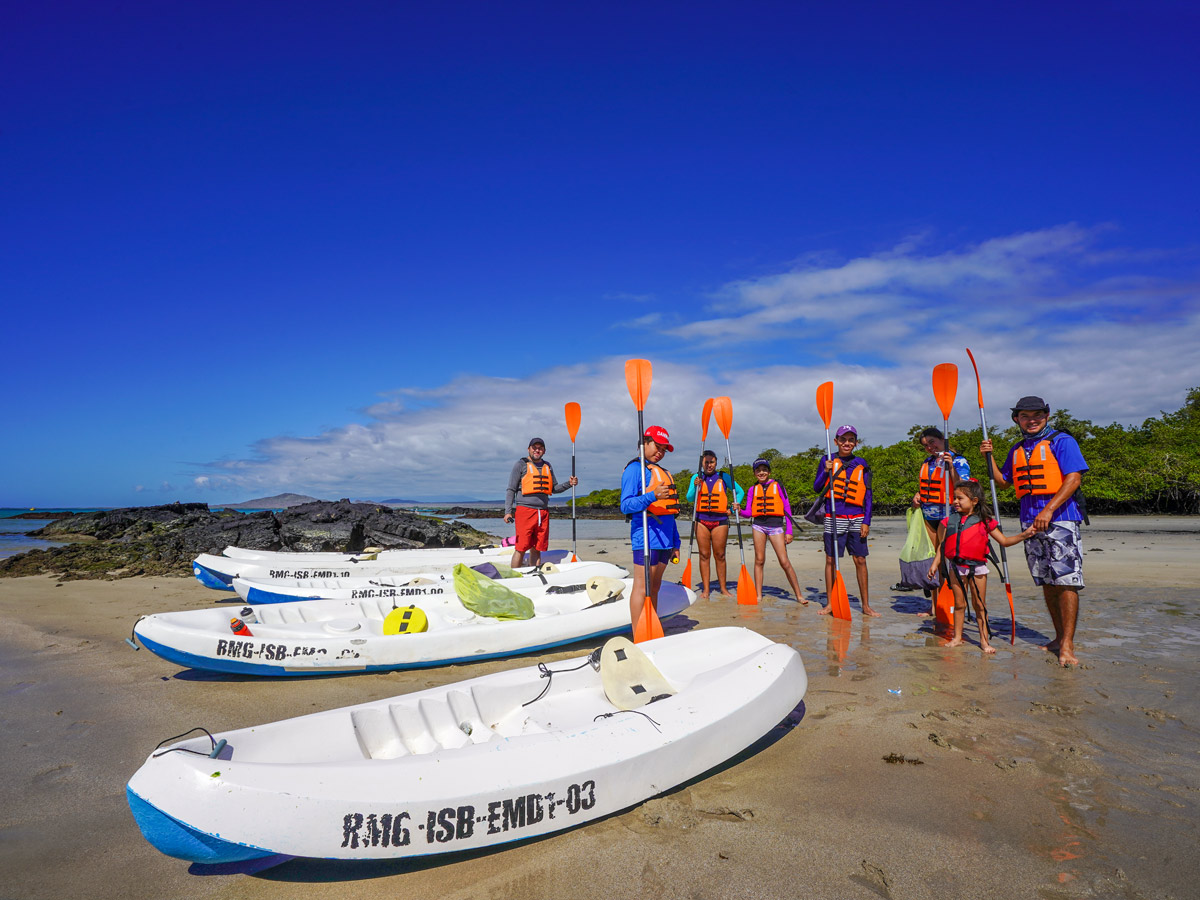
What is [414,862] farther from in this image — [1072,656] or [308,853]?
[1072,656]

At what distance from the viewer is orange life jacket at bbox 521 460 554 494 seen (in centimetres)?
857

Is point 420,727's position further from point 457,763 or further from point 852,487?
point 852,487

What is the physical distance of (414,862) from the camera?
2.56 meters

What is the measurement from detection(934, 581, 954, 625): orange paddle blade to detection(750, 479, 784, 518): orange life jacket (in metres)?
2.10

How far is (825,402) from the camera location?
8.23 metres

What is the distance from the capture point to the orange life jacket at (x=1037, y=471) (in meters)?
4.87

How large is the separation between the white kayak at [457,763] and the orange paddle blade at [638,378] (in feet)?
10.8

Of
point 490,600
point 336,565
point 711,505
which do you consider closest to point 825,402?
point 711,505

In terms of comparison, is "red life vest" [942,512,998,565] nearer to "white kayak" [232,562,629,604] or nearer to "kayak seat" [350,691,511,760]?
"white kayak" [232,562,629,604]

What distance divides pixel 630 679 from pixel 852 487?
4.18 m

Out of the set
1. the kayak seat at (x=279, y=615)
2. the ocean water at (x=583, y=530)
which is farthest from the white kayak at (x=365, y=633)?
the ocean water at (x=583, y=530)

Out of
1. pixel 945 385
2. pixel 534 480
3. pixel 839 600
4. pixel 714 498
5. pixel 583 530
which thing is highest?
pixel 945 385

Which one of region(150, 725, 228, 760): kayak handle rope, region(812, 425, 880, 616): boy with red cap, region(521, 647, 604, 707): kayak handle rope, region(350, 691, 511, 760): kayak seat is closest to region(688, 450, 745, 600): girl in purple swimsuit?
region(812, 425, 880, 616): boy with red cap

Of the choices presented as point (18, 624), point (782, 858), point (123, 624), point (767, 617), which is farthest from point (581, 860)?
point (18, 624)
